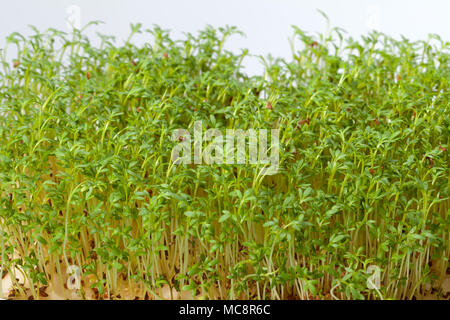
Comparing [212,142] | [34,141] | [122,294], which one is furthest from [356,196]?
[34,141]

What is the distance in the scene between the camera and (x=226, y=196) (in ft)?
5.05

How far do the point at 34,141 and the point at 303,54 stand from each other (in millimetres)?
1206

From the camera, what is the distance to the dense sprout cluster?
150 cm

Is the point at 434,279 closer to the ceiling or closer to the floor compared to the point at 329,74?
closer to the floor

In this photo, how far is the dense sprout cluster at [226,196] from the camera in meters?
1.50

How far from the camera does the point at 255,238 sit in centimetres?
166
